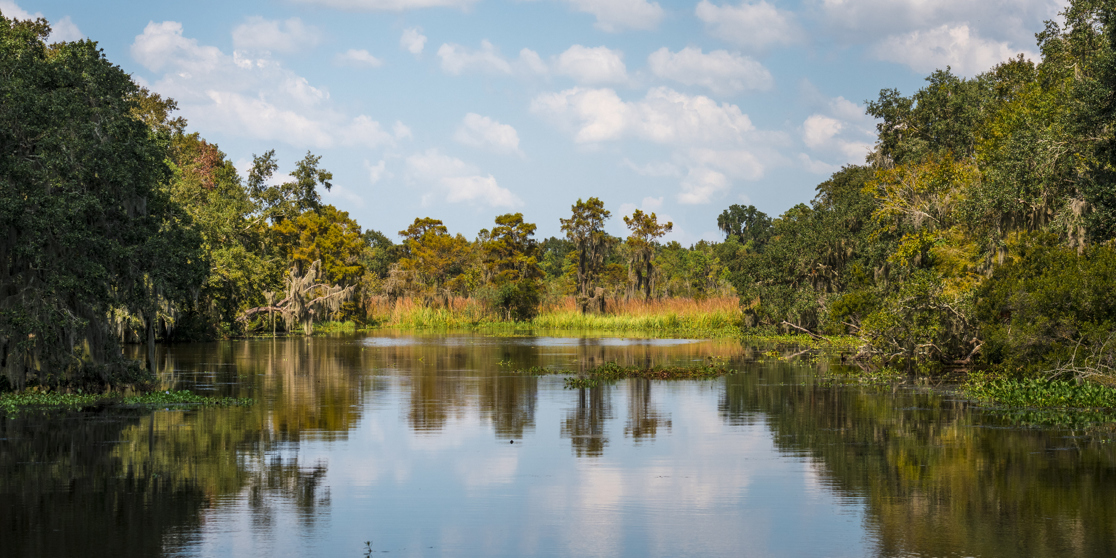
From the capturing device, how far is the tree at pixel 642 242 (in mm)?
83562

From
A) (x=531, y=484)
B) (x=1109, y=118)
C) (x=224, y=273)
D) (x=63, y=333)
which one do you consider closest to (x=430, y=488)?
(x=531, y=484)

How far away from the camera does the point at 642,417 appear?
19.9 m

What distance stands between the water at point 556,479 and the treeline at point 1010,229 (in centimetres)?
319

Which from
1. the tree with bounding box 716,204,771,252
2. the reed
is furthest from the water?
the tree with bounding box 716,204,771,252

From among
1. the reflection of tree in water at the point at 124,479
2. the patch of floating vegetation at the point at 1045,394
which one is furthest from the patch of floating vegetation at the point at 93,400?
the patch of floating vegetation at the point at 1045,394

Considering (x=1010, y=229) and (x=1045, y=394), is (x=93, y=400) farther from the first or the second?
(x=1010, y=229)

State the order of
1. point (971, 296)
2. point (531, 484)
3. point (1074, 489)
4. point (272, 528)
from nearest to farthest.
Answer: point (272, 528)
point (1074, 489)
point (531, 484)
point (971, 296)

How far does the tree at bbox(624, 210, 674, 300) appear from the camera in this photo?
83.6m

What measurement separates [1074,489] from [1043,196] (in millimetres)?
17876

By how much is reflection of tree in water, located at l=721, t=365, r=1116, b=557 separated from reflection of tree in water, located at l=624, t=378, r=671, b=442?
1.43m

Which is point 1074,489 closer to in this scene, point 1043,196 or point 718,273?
point 1043,196

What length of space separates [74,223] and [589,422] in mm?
11210

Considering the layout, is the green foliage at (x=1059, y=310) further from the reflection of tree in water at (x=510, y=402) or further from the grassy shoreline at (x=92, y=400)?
the grassy shoreline at (x=92, y=400)

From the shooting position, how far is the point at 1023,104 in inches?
1297
